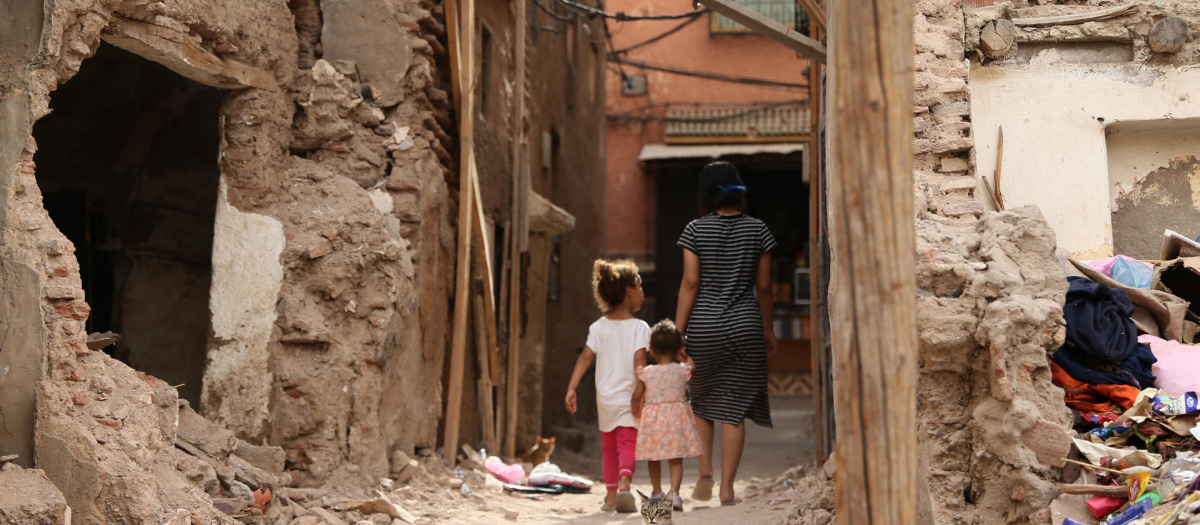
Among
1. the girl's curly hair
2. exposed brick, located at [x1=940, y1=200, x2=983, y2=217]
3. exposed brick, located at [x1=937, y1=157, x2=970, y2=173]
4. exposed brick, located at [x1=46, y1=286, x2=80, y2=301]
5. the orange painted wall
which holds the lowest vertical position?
exposed brick, located at [x1=46, y1=286, x2=80, y2=301]

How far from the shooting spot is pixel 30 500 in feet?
9.96

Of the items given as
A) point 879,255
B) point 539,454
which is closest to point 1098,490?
point 879,255

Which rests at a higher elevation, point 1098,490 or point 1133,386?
point 1133,386

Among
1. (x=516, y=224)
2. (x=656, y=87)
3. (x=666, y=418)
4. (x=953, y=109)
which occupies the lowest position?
(x=666, y=418)

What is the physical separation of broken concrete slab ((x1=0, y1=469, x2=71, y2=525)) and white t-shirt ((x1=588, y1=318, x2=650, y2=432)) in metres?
2.77

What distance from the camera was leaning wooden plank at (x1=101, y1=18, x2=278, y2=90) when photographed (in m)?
3.97

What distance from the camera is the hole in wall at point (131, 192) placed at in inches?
228

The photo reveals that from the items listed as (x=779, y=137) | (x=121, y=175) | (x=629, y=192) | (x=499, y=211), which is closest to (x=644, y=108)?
(x=629, y=192)

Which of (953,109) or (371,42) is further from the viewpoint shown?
(371,42)

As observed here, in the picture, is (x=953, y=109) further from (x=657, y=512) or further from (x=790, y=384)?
(x=790, y=384)

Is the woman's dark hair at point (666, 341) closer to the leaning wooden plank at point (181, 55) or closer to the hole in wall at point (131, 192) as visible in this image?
the leaning wooden plank at point (181, 55)

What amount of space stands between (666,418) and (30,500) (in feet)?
9.69

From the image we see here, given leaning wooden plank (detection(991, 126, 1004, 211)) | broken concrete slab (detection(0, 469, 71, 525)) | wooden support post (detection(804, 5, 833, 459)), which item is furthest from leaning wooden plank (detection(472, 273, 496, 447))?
broken concrete slab (detection(0, 469, 71, 525))

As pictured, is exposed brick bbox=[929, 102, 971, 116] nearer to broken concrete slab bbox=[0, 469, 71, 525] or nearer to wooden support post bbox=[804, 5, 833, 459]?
wooden support post bbox=[804, 5, 833, 459]
